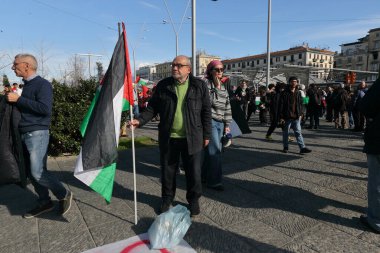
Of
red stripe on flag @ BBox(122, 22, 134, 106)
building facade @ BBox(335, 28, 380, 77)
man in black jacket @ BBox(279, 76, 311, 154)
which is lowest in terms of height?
man in black jacket @ BBox(279, 76, 311, 154)

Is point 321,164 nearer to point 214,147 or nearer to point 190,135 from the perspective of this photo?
point 214,147

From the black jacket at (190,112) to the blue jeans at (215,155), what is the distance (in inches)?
28.4

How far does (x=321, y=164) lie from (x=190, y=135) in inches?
139

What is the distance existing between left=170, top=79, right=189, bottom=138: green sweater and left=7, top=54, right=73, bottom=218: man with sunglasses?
56.8 inches

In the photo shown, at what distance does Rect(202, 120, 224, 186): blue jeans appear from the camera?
4180mm

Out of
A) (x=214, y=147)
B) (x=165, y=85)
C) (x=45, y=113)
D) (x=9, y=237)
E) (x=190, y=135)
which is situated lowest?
(x=9, y=237)

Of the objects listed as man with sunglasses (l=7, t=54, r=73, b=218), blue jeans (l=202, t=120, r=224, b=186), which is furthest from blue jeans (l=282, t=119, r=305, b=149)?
man with sunglasses (l=7, t=54, r=73, b=218)

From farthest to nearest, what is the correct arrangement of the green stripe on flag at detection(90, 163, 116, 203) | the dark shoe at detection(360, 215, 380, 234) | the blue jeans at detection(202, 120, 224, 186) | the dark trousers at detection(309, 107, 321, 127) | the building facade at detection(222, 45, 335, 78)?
the building facade at detection(222, 45, 335, 78) < the dark trousers at detection(309, 107, 321, 127) < the blue jeans at detection(202, 120, 224, 186) < the green stripe on flag at detection(90, 163, 116, 203) < the dark shoe at detection(360, 215, 380, 234)

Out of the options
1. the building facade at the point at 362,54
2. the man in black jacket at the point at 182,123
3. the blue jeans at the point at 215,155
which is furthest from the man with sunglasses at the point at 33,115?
the building facade at the point at 362,54

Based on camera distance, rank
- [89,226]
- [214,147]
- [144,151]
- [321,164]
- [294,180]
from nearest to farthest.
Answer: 1. [89,226]
2. [214,147]
3. [294,180]
4. [321,164]
5. [144,151]

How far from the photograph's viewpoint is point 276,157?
6.34m

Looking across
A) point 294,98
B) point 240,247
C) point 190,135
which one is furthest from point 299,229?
point 294,98

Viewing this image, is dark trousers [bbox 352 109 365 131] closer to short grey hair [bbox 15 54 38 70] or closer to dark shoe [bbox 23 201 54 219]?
dark shoe [bbox 23 201 54 219]

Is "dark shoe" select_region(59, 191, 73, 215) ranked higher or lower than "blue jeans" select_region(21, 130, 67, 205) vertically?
lower
